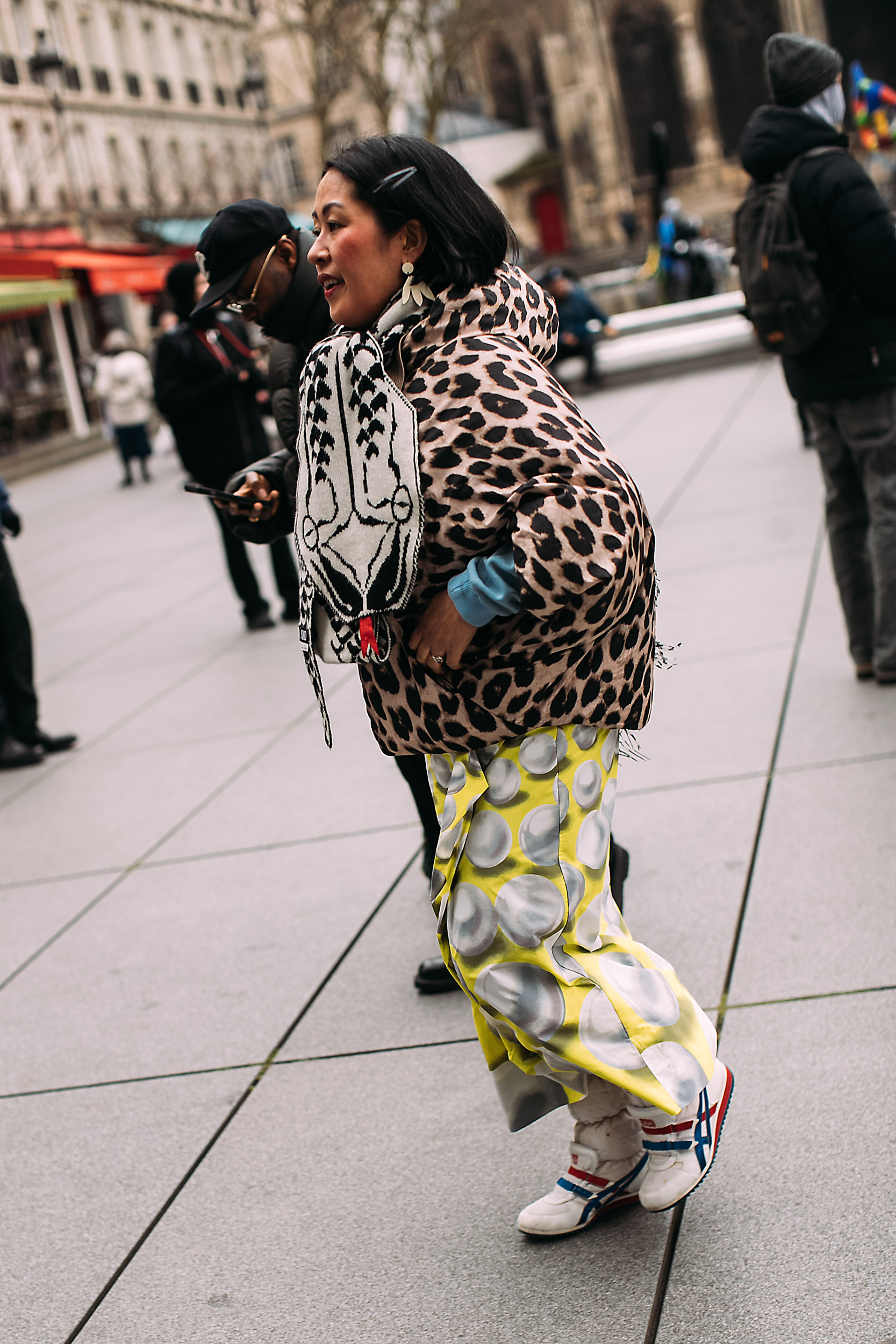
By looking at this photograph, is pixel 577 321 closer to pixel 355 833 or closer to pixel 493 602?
pixel 355 833

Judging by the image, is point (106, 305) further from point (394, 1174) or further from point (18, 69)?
point (394, 1174)

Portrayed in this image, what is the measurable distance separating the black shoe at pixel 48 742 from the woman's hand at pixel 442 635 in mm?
4718

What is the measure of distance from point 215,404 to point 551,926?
6.02 metres

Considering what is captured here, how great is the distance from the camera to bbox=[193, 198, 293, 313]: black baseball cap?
10.1 ft

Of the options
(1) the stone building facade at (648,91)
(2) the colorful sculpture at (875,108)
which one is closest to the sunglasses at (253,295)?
(2) the colorful sculpture at (875,108)

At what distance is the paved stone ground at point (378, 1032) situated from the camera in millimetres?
2443

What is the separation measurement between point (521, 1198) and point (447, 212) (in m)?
1.75

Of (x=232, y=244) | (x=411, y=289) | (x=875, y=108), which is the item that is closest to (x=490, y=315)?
(x=411, y=289)

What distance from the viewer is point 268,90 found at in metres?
58.2

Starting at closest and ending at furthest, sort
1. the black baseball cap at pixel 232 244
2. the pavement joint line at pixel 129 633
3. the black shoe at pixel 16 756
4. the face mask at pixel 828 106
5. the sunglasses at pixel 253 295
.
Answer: the black baseball cap at pixel 232 244 → the sunglasses at pixel 253 295 → the face mask at pixel 828 106 → the black shoe at pixel 16 756 → the pavement joint line at pixel 129 633

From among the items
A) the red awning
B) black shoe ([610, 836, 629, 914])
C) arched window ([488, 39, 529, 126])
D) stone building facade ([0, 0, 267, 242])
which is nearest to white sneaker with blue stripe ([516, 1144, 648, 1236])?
black shoe ([610, 836, 629, 914])

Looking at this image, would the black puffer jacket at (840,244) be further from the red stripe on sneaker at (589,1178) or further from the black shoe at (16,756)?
the black shoe at (16,756)

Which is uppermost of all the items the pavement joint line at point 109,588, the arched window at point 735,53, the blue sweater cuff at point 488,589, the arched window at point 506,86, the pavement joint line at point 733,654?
the arched window at point 506,86

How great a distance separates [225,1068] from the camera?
3.43m
